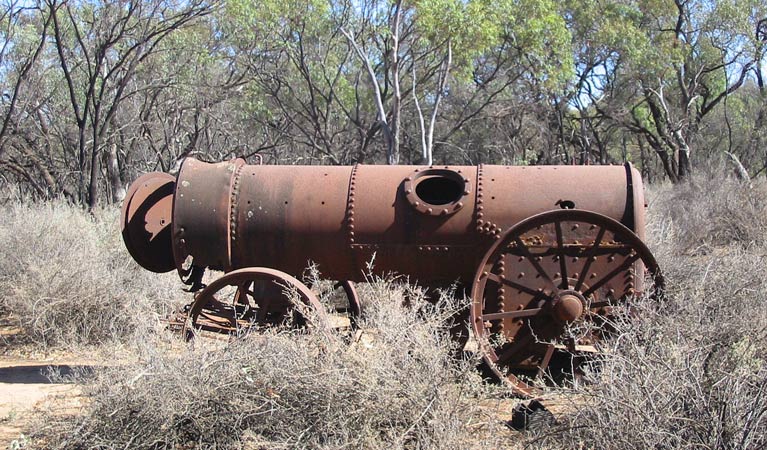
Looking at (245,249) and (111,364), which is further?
(245,249)

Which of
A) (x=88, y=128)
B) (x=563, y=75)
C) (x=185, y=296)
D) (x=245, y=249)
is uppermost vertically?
(x=563, y=75)

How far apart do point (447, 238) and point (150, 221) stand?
2689 mm

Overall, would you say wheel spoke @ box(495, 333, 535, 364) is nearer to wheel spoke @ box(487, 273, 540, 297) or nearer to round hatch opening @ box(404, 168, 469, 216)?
wheel spoke @ box(487, 273, 540, 297)

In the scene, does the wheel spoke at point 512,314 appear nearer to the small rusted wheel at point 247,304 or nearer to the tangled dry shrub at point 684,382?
the tangled dry shrub at point 684,382

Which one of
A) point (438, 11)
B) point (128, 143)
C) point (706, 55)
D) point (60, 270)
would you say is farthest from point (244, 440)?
point (706, 55)

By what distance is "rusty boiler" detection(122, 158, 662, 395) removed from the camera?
611 centimetres

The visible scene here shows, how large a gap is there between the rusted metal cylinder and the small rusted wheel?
0.86 feet

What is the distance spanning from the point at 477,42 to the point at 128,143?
964 cm

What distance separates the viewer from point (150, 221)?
7.21 metres

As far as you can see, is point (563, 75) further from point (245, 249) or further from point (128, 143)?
point (245, 249)

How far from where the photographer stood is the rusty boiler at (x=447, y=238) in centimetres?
611

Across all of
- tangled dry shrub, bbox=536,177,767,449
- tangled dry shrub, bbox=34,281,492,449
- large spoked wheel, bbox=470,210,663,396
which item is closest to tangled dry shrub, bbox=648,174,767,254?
large spoked wheel, bbox=470,210,663,396

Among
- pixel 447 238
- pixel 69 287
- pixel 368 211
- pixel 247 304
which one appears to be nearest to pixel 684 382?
pixel 447 238

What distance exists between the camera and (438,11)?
61.2 ft
